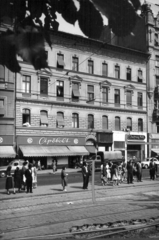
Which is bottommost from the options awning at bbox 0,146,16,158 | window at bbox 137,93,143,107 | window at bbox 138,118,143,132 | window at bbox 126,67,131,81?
awning at bbox 0,146,16,158

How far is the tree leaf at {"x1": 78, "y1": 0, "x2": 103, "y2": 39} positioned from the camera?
259 cm

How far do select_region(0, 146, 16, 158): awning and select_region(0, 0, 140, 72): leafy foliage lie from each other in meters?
28.5

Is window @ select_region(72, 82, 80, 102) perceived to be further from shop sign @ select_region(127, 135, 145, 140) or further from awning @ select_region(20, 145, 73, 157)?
shop sign @ select_region(127, 135, 145, 140)

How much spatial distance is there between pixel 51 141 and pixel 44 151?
194 cm

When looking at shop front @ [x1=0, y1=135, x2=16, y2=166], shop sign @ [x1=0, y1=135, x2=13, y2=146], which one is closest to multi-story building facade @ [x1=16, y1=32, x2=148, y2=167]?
shop sign @ [x1=0, y1=135, x2=13, y2=146]

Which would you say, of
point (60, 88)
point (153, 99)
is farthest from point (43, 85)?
point (153, 99)

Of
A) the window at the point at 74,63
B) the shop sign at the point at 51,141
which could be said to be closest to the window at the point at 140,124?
the shop sign at the point at 51,141

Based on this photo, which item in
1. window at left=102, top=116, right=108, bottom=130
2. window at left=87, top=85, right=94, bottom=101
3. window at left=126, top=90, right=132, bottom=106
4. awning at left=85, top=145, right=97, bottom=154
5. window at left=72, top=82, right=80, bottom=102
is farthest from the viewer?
window at left=126, top=90, right=132, bottom=106

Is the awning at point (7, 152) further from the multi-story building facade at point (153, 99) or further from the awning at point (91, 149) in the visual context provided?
the multi-story building facade at point (153, 99)

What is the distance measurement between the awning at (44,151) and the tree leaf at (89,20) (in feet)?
96.1

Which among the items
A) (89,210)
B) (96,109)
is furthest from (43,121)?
(89,210)

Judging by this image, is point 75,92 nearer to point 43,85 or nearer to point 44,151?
point 43,85

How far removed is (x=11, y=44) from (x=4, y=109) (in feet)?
99.6

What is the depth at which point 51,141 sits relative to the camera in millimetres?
34469
